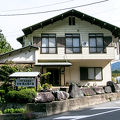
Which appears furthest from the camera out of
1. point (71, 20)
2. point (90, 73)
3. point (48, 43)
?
point (90, 73)

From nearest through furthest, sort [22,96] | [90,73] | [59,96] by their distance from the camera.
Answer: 1. [22,96]
2. [59,96]
3. [90,73]

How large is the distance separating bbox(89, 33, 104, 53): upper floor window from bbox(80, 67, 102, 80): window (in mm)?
2366

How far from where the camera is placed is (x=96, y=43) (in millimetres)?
22188

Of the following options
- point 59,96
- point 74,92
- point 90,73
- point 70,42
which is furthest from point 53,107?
point 90,73

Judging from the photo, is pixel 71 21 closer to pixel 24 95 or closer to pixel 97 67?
pixel 97 67

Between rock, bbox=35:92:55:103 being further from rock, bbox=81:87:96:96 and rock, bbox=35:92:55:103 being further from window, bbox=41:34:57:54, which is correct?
window, bbox=41:34:57:54

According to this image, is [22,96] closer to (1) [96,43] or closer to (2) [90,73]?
(1) [96,43]

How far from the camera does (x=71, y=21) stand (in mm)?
→ 22359

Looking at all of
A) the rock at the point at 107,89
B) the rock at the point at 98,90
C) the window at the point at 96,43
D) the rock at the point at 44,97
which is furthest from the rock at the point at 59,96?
the window at the point at 96,43

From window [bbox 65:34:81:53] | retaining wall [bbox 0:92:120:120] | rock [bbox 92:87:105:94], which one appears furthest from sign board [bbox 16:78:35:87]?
window [bbox 65:34:81:53]

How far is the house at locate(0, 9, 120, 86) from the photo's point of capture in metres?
21.6

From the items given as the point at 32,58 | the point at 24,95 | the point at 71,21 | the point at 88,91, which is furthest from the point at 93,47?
the point at 24,95

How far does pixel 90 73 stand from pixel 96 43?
353 cm

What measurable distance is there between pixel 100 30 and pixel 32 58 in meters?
8.19
